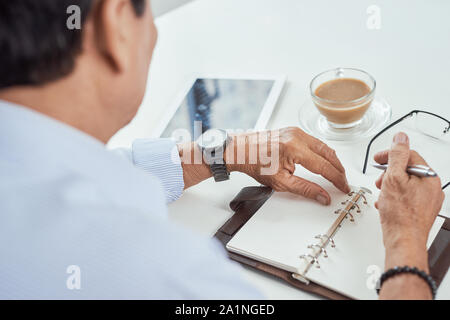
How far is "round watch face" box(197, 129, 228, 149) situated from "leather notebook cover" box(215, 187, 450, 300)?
0.12m

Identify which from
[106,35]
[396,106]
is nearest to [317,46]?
[396,106]

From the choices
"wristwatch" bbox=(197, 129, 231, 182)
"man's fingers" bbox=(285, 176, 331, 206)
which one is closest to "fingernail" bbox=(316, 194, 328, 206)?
"man's fingers" bbox=(285, 176, 331, 206)

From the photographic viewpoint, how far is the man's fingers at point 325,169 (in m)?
0.89

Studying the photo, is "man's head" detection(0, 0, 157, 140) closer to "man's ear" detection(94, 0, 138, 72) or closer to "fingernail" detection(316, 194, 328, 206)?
"man's ear" detection(94, 0, 138, 72)

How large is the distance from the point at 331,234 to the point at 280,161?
0.65 ft

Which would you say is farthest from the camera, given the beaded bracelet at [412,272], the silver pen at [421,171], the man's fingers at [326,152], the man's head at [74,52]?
the man's fingers at [326,152]

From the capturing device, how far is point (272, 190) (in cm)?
94

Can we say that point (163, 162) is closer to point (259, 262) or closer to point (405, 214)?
point (259, 262)

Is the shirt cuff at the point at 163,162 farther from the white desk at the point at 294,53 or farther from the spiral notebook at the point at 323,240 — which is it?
the spiral notebook at the point at 323,240

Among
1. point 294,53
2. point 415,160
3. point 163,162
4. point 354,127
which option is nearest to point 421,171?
point 415,160

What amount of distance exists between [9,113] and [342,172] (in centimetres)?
62

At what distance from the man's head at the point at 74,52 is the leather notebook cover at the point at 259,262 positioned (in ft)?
1.10

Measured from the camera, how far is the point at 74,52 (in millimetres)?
530

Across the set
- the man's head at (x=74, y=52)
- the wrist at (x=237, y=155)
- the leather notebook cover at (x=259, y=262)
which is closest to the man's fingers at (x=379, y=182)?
the leather notebook cover at (x=259, y=262)
